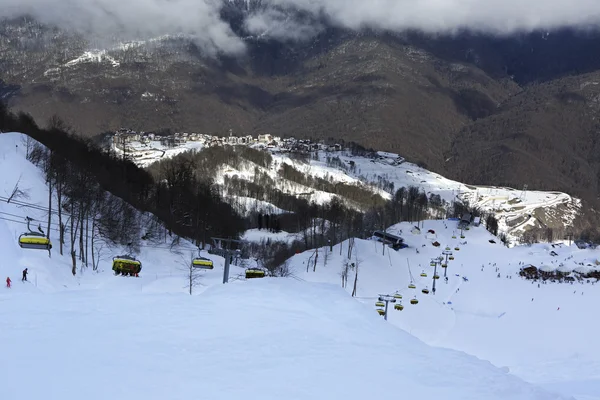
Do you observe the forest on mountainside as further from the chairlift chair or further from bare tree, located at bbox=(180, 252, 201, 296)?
the chairlift chair

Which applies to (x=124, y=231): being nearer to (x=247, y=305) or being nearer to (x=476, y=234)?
(x=247, y=305)

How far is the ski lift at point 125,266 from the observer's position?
4616 cm

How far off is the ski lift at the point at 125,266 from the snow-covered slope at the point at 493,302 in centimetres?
2622

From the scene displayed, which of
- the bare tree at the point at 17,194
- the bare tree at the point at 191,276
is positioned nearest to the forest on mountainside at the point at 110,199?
the bare tree at the point at 17,194

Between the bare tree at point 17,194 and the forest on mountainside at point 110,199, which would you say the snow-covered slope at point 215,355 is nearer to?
the forest on mountainside at point 110,199

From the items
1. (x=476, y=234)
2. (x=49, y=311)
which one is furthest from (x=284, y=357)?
(x=476, y=234)

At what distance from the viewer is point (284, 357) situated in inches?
535

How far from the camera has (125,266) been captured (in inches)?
1834

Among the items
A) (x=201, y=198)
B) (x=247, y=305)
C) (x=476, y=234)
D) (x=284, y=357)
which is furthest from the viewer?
(x=476, y=234)

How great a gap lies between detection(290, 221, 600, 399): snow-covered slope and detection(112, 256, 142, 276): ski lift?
26.2 meters

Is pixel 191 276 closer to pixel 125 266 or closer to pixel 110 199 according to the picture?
pixel 125 266

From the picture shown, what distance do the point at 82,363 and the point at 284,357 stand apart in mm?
5050

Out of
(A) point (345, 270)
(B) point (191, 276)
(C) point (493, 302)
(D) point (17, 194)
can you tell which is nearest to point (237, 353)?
(B) point (191, 276)

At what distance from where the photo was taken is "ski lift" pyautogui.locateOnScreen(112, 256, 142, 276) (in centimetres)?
4616
